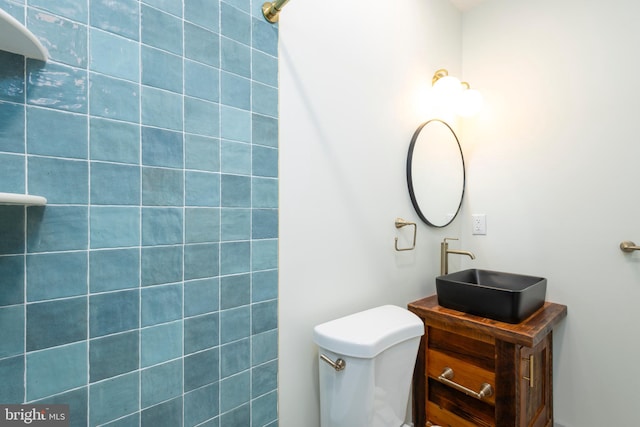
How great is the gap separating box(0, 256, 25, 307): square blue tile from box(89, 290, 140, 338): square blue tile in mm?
124

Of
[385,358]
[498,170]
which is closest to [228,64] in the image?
[385,358]

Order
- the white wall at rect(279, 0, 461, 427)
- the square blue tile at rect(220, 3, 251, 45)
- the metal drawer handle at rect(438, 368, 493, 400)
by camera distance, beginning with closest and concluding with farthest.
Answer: the square blue tile at rect(220, 3, 251, 45)
the white wall at rect(279, 0, 461, 427)
the metal drawer handle at rect(438, 368, 493, 400)

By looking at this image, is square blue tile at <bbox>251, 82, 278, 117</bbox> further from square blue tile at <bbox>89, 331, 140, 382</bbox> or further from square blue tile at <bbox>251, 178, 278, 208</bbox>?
square blue tile at <bbox>89, 331, 140, 382</bbox>

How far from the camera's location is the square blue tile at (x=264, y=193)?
3.22 ft

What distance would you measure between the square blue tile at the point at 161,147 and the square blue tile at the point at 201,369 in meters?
0.54

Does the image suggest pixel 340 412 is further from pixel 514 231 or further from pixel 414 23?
pixel 414 23

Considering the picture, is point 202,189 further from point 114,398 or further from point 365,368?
point 365,368

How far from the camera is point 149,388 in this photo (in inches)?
30.9

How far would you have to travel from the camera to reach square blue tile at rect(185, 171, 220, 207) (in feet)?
2.78

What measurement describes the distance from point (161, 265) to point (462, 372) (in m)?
1.26

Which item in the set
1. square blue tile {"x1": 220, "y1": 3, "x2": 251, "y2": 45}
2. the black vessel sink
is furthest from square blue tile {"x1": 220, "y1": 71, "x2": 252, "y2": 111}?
the black vessel sink

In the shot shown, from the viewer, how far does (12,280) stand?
0.62 meters
